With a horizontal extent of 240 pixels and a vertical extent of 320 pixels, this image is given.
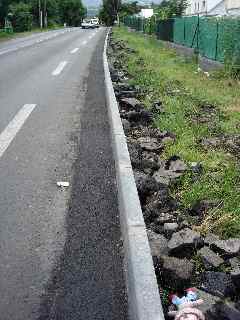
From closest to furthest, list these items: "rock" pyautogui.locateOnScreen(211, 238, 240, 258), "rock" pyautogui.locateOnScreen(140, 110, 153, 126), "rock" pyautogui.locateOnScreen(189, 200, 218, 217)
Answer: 1. "rock" pyautogui.locateOnScreen(211, 238, 240, 258)
2. "rock" pyautogui.locateOnScreen(189, 200, 218, 217)
3. "rock" pyautogui.locateOnScreen(140, 110, 153, 126)

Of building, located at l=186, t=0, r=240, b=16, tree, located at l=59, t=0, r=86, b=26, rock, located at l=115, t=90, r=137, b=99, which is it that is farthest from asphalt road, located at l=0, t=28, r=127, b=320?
tree, located at l=59, t=0, r=86, b=26

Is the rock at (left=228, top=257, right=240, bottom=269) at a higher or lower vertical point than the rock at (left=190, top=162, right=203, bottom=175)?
lower

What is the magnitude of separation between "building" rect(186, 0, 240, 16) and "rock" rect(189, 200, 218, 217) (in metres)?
40.8

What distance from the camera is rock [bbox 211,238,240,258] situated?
4047mm

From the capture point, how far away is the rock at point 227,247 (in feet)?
13.3

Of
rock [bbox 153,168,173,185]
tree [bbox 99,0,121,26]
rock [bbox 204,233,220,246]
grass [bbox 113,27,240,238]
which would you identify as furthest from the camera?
tree [bbox 99,0,121,26]

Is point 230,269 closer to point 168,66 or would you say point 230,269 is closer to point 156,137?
point 156,137

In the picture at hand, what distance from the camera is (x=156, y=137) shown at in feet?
26.6

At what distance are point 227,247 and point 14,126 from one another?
5490 mm

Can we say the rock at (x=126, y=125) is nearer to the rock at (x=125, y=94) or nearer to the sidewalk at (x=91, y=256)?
the sidewalk at (x=91, y=256)

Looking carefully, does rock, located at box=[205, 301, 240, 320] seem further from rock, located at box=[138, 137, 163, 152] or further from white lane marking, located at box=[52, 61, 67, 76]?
white lane marking, located at box=[52, 61, 67, 76]

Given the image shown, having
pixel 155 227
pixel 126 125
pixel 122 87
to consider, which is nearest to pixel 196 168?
pixel 155 227

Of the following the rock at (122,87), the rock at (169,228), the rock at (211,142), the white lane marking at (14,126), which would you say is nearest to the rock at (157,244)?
the rock at (169,228)

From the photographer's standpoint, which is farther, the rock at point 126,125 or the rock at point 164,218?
the rock at point 126,125
